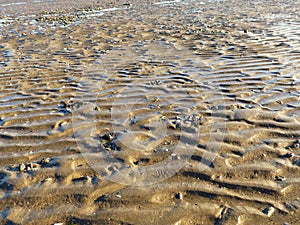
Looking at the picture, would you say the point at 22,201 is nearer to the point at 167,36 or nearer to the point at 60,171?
the point at 60,171

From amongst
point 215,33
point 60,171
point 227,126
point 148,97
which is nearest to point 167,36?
point 215,33

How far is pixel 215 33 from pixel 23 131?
9059 millimetres

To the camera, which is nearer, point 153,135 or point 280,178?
point 280,178

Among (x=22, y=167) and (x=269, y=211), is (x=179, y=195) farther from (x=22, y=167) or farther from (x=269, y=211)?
(x=22, y=167)

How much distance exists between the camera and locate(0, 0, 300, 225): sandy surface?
11.6 ft

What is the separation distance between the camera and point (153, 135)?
4.94 meters

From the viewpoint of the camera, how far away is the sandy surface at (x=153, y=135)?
3.54 metres

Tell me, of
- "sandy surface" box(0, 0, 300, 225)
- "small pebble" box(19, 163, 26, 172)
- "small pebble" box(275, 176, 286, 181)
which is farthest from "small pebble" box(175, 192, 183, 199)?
"small pebble" box(19, 163, 26, 172)

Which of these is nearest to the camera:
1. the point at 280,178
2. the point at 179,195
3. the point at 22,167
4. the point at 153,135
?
the point at 179,195

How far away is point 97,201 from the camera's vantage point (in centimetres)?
364

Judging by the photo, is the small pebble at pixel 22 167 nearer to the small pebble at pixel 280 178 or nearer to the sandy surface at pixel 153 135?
the sandy surface at pixel 153 135

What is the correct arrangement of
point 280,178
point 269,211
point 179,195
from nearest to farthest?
point 269,211
point 179,195
point 280,178

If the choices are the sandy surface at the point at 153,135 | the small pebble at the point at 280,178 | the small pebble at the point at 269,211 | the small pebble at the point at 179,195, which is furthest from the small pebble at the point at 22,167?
the small pebble at the point at 280,178

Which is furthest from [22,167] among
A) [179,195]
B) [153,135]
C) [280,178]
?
[280,178]
